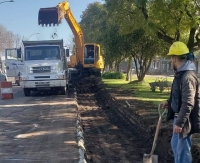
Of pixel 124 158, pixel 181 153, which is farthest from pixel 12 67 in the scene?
pixel 181 153

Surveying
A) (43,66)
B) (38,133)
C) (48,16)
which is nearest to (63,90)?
(43,66)

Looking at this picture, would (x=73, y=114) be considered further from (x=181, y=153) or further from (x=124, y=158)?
(x=181, y=153)

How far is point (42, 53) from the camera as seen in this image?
19.5 meters

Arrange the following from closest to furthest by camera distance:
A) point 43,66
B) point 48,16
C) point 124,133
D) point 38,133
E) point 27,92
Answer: point 38,133 → point 124,133 → point 43,66 → point 27,92 → point 48,16

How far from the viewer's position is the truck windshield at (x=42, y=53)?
19.5 m

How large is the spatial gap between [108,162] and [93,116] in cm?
675

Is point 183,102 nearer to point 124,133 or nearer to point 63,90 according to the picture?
point 124,133

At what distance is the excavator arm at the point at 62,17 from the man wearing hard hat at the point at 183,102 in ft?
57.5

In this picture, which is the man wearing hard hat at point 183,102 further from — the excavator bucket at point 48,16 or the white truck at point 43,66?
the excavator bucket at point 48,16

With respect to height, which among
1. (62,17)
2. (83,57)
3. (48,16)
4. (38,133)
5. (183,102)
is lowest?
(38,133)

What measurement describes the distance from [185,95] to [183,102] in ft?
0.36

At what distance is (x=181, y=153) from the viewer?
17.2 feet

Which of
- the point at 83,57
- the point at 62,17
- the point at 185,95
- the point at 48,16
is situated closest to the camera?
the point at 185,95

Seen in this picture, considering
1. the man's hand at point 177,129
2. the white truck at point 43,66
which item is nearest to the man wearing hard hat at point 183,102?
the man's hand at point 177,129
